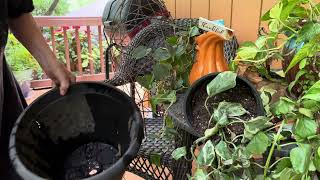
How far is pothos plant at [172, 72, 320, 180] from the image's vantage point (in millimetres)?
472

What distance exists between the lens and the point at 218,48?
83 centimetres

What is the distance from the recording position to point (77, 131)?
868 millimetres

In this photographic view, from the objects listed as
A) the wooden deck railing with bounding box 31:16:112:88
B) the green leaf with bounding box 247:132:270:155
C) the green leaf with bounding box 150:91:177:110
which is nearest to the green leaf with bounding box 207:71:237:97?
the green leaf with bounding box 247:132:270:155

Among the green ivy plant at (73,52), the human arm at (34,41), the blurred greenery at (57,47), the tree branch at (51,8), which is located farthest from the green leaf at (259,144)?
the tree branch at (51,8)

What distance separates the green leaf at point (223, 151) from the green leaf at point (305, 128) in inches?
4.4

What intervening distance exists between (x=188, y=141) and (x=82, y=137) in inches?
11.1

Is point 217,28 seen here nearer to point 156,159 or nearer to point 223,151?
point 223,151

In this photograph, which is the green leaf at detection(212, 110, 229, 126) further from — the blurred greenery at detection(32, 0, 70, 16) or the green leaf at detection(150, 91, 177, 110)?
the blurred greenery at detection(32, 0, 70, 16)

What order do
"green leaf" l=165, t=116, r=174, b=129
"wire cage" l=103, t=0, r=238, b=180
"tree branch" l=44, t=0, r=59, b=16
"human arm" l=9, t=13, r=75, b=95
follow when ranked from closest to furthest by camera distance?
"green leaf" l=165, t=116, r=174, b=129 → "human arm" l=9, t=13, r=75, b=95 → "wire cage" l=103, t=0, r=238, b=180 → "tree branch" l=44, t=0, r=59, b=16

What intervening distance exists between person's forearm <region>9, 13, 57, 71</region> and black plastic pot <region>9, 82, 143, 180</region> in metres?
0.19

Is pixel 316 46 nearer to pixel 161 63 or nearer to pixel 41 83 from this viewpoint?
pixel 161 63

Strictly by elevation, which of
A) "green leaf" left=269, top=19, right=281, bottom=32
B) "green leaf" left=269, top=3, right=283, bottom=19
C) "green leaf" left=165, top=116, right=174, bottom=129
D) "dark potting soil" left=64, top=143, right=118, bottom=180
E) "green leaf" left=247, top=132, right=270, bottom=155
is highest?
"green leaf" left=269, top=3, right=283, bottom=19

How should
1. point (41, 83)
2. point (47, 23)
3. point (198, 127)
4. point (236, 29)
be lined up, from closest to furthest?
point (198, 127), point (236, 29), point (47, 23), point (41, 83)

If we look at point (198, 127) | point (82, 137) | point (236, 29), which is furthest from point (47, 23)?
point (198, 127)
